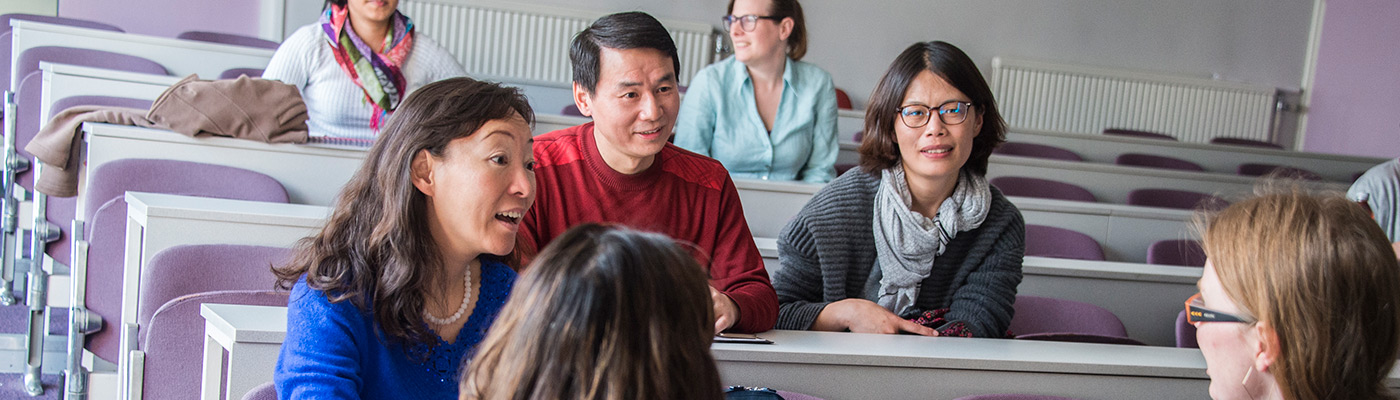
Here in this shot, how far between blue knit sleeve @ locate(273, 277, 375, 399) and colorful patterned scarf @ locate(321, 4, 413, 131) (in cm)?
196

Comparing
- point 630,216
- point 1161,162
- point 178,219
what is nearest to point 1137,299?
point 630,216

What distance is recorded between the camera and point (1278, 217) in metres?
1.12

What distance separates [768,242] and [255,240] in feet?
3.65

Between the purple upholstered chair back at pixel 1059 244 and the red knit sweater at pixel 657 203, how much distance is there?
1510 mm

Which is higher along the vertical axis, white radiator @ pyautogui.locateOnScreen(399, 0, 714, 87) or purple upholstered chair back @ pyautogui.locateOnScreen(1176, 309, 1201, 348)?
white radiator @ pyautogui.locateOnScreen(399, 0, 714, 87)

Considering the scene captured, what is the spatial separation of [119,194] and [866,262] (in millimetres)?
1608

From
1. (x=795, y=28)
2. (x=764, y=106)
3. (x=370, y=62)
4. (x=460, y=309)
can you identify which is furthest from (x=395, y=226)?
(x=795, y=28)

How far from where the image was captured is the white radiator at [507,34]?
6637 mm

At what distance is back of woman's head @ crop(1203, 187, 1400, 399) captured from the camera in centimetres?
108

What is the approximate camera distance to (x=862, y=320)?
185 centimetres

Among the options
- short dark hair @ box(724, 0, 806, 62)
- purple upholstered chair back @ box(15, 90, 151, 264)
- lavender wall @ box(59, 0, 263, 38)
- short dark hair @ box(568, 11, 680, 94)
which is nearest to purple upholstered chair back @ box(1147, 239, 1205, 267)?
short dark hair @ box(724, 0, 806, 62)

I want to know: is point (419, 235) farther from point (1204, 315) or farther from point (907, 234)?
point (907, 234)

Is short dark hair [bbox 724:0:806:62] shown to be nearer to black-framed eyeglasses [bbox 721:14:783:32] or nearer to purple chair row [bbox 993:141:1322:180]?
black-framed eyeglasses [bbox 721:14:783:32]

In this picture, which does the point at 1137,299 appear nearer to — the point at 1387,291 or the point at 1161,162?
the point at 1387,291
